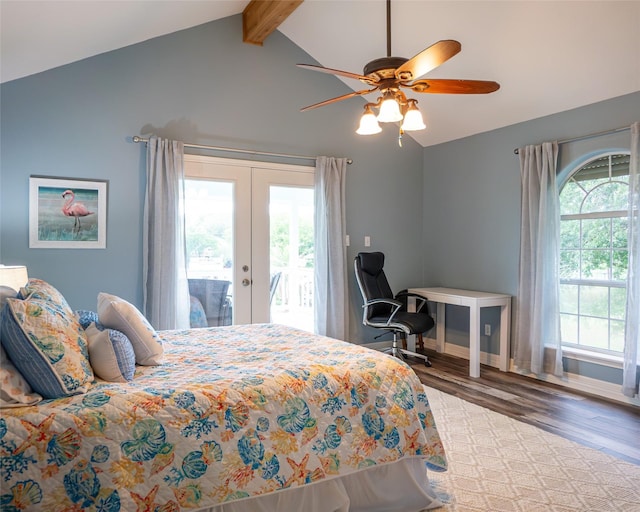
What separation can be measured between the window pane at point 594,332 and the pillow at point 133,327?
3725mm

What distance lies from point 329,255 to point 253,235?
33.0 inches

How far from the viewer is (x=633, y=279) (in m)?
3.58

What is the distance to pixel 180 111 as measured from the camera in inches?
171

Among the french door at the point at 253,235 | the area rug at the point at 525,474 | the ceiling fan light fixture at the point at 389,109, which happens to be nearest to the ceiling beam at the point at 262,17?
the french door at the point at 253,235

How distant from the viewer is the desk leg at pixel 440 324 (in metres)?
5.49


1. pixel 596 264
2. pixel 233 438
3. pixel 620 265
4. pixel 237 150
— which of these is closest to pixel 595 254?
pixel 596 264

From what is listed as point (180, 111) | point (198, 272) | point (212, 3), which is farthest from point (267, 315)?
point (212, 3)

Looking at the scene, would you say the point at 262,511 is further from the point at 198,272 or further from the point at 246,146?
the point at 246,146

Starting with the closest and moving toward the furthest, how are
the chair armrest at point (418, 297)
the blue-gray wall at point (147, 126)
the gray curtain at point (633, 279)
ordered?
the gray curtain at point (633, 279) → the blue-gray wall at point (147, 126) → the chair armrest at point (418, 297)

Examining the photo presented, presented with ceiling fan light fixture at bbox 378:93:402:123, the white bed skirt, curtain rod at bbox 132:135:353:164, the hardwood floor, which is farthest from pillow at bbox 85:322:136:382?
the hardwood floor

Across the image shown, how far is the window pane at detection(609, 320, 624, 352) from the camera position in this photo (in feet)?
13.0

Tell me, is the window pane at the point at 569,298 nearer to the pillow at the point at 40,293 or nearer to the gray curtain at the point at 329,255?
the gray curtain at the point at 329,255

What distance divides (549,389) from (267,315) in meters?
2.68

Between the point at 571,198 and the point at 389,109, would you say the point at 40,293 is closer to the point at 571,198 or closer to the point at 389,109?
the point at 389,109
